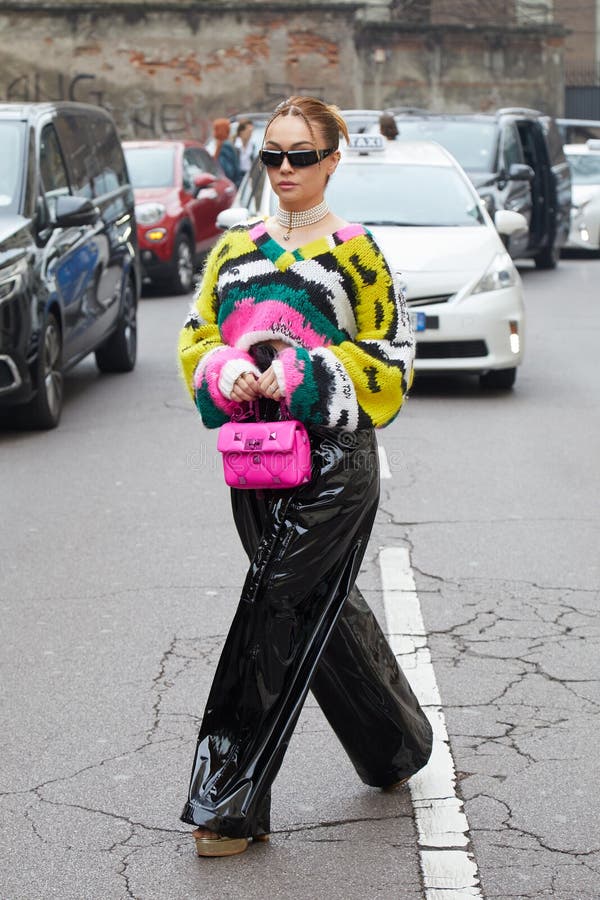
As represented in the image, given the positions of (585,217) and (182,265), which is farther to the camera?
(585,217)

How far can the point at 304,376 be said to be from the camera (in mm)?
3982

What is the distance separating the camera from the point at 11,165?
10836 millimetres

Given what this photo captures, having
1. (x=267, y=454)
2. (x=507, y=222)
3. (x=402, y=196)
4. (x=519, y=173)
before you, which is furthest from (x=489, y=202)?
(x=267, y=454)

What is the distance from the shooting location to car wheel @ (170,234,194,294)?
18859 mm

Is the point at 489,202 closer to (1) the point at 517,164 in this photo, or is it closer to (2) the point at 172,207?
(1) the point at 517,164

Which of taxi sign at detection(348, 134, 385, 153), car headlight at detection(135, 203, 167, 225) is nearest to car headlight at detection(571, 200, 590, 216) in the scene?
car headlight at detection(135, 203, 167, 225)

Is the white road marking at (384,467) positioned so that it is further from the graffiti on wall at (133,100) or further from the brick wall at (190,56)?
the brick wall at (190,56)

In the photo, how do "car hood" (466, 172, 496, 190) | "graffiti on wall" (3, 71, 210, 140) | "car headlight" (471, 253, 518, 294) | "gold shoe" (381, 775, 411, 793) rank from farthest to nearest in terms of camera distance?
"graffiti on wall" (3, 71, 210, 140) → "car hood" (466, 172, 496, 190) → "car headlight" (471, 253, 518, 294) → "gold shoe" (381, 775, 411, 793)

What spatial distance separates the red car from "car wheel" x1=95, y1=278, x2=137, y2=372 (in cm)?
519

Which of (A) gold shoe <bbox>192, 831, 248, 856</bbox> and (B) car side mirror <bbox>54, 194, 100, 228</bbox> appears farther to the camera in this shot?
(B) car side mirror <bbox>54, 194, 100, 228</bbox>

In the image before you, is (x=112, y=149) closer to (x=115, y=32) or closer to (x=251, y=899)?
(x=251, y=899)

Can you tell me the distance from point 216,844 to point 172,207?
1528cm

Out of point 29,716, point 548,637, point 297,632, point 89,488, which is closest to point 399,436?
point 89,488

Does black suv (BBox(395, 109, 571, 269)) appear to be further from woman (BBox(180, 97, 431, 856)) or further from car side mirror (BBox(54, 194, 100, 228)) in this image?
woman (BBox(180, 97, 431, 856))
